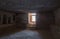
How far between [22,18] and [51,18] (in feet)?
11.2

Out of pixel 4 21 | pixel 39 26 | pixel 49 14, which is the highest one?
pixel 49 14

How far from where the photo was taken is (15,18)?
34.1 ft

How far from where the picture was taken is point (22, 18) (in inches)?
416

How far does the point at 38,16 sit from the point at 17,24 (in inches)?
109

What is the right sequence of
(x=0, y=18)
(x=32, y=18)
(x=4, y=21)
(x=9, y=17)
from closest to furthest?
(x=0, y=18)
(x=4, y=21)
(x=9, y=17)
(x=32, y=18)

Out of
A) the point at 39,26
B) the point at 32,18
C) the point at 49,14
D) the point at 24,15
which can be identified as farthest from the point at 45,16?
the point at 32,18

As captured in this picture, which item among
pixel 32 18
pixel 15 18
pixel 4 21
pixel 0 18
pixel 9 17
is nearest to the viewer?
pixel 0 18

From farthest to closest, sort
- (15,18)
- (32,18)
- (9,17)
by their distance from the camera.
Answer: (32,18), (15,18), (9,17)

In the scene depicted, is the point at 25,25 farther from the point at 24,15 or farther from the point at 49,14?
the point at 49,14

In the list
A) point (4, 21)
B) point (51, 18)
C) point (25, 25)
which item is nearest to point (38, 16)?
point (51, 18)

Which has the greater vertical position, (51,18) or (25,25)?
(51,18)

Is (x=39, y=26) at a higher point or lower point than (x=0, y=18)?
lower

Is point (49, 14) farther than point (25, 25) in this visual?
No

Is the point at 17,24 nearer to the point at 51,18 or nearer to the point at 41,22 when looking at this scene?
the point at 41,22
